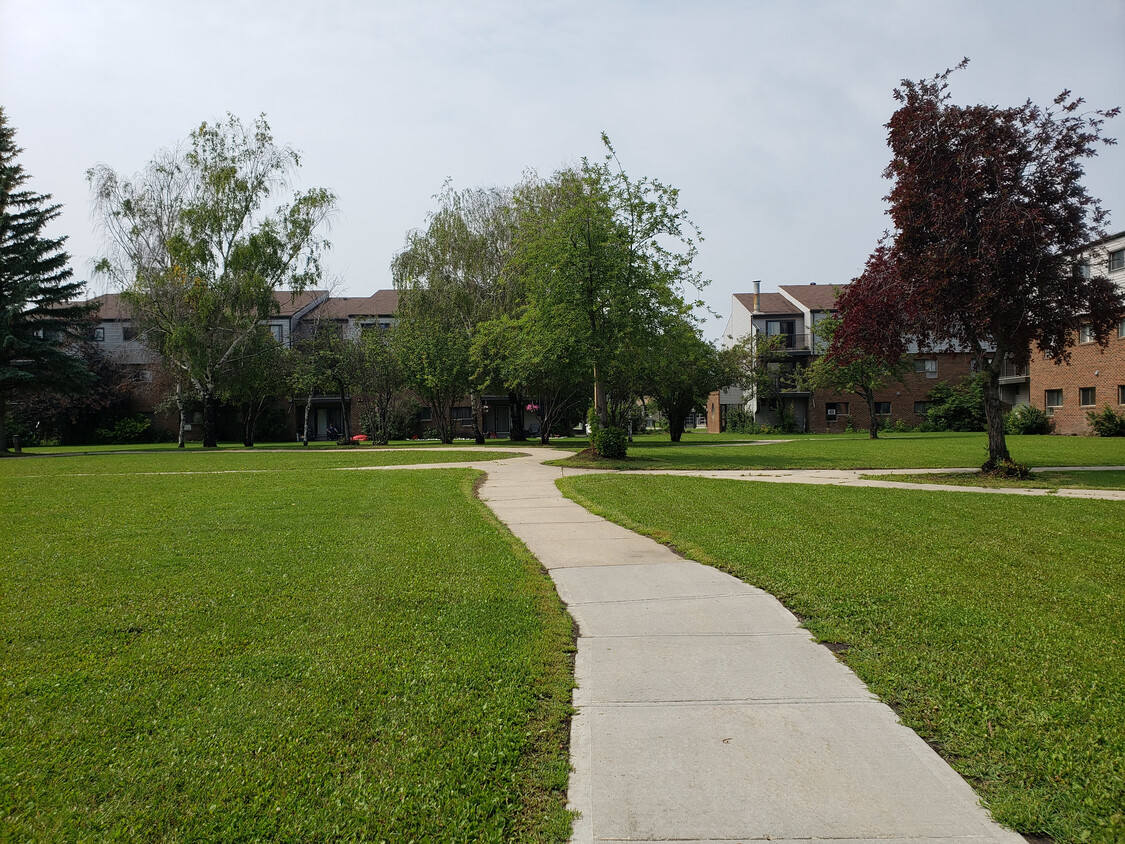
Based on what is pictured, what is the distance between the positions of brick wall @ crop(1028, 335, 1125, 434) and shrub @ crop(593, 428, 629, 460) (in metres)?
22.0

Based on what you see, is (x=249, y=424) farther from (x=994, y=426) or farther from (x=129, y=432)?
(x=994, y=426)

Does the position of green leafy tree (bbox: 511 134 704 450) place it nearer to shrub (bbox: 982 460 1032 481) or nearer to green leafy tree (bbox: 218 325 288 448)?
shrub (bbox: 982 460 1032 481)

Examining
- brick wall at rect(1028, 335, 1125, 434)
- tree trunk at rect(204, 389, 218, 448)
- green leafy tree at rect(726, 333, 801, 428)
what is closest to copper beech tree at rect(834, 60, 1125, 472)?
brick wall at rect(1028, 335, 1125, 434)

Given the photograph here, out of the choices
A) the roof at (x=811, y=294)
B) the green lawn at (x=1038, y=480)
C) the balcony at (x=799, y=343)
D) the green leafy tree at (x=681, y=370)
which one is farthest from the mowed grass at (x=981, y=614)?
the roof at (x=811, y=294)

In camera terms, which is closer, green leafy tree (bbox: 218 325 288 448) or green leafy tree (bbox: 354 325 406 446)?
green leafy tree (bbox: 218 325 288 448)

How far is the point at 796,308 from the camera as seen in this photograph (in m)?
52.2

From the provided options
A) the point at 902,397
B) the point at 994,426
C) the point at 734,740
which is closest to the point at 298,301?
the point at 902,397

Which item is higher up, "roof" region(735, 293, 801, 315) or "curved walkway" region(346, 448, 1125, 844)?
"roof" region(735, 293, 801, 315)

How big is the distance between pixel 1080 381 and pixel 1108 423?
3.47 meters

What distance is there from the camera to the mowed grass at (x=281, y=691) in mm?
2533

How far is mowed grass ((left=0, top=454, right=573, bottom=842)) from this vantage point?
8.31 feet

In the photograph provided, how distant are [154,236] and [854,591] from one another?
35.5 metres

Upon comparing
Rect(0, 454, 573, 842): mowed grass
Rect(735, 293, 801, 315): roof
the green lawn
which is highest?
Rect(735, 293, 801, 315): roof

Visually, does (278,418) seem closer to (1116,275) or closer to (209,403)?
(209,403)
